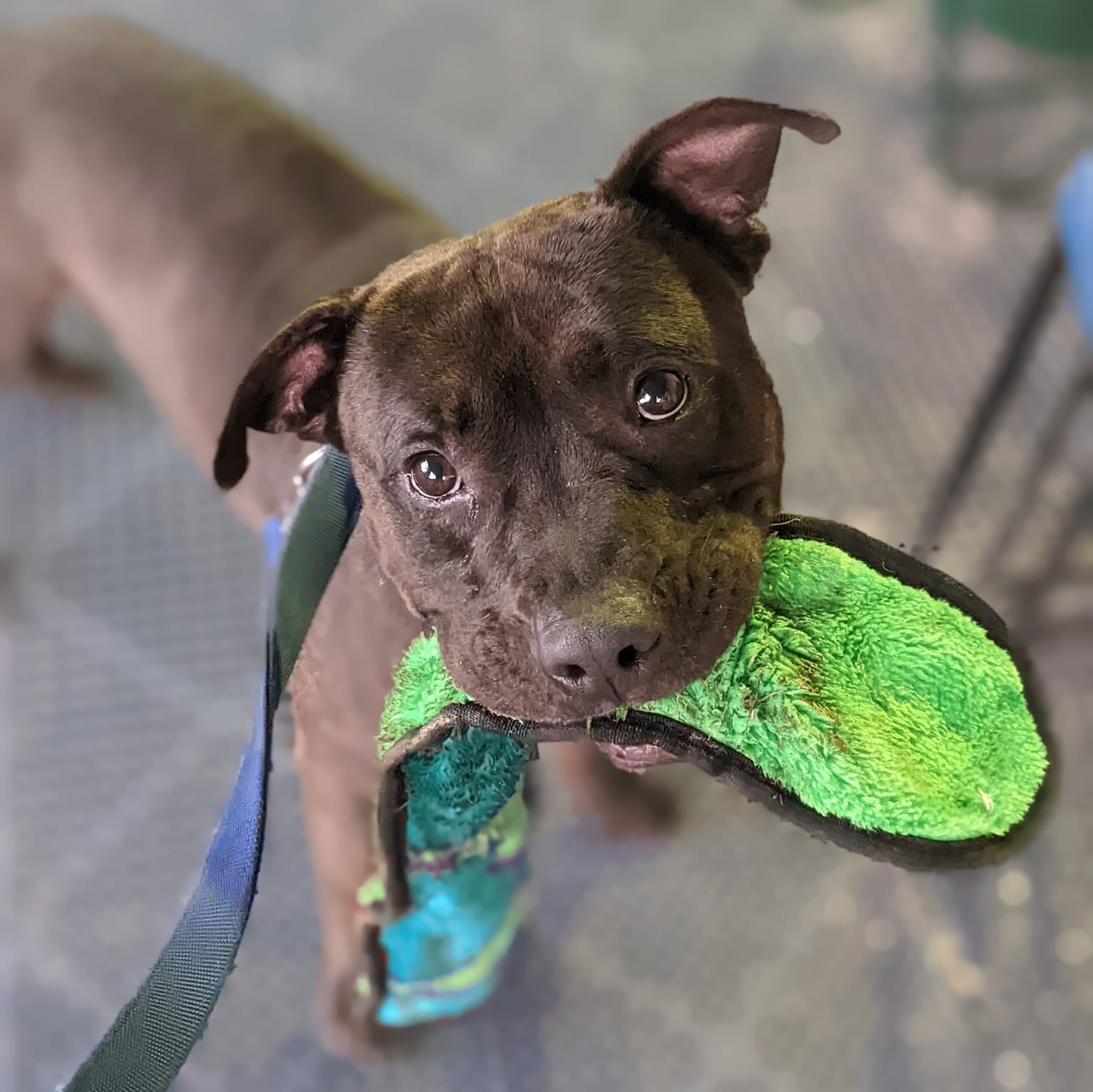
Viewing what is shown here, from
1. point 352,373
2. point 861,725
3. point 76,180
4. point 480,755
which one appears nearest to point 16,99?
point 76,180

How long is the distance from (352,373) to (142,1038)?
767 millimetres

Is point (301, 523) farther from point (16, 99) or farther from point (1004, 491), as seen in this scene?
point (1004, 491)

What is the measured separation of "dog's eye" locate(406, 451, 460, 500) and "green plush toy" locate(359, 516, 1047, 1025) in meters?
0.20

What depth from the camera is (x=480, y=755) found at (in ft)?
4.11

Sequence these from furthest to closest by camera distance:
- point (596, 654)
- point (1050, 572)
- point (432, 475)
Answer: point (1050, 572)
point (432, 475)
point (596, 654)

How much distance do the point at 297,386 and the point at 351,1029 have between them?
130 cm

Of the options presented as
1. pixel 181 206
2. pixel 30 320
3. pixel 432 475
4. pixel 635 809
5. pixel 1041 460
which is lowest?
pixel 635 809

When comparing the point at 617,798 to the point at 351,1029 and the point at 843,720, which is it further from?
the point at 843,720

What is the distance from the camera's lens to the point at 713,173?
129 cm

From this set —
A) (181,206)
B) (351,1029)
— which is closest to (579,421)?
(181,206)

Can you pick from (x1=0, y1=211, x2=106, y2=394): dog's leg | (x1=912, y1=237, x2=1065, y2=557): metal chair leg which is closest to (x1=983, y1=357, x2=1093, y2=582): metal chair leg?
(x1=912, y1=237, x2=1065, y2=557): metal chair leg

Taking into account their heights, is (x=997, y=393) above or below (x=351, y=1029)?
above

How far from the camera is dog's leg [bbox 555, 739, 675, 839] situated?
215cm

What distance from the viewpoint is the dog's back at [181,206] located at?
1895mm
